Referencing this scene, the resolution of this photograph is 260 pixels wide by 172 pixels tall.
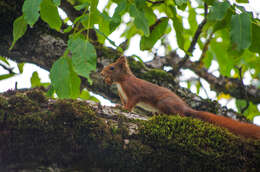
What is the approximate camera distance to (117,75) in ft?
16.4

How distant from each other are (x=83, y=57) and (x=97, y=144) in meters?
0.86

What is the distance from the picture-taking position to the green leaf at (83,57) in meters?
1.82

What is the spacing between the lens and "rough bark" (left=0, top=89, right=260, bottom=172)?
7.47 feet

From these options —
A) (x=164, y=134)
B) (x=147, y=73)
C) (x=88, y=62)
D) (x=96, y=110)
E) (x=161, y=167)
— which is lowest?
(x=161, y=167)

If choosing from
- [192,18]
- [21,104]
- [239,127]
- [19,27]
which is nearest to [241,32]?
[239,127]

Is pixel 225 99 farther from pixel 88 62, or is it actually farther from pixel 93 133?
pixel 88 62

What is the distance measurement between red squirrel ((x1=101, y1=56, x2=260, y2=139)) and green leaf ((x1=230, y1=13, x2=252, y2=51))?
1550 millimetres

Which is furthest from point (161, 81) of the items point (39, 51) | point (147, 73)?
point (39, 51)

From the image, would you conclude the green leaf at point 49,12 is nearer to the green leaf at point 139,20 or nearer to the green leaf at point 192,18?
the green leaf at point 139,20

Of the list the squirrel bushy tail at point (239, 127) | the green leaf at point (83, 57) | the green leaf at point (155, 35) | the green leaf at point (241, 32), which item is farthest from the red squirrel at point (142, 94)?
the green leaf at point (83, 57)

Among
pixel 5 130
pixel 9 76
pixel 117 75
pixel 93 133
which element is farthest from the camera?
pixel 117 75

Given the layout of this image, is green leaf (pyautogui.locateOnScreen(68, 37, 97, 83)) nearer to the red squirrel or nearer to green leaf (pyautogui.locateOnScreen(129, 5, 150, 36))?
green leaf (pyautogui.locateOnScreen(129, 5, 150, 36))

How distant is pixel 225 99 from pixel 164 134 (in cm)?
402

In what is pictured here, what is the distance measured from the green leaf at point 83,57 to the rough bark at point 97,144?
74cm
